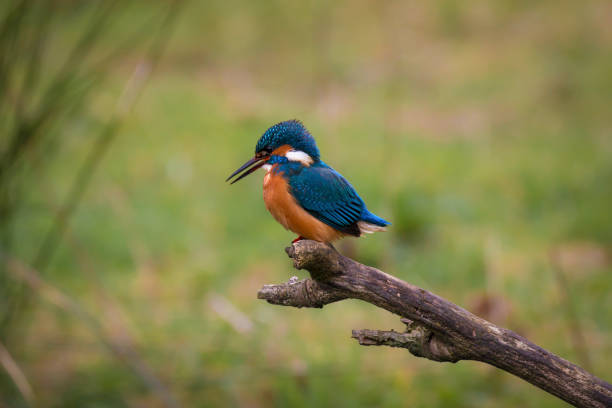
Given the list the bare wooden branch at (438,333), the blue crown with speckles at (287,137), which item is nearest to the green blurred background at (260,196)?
the blue crown with speckles at (287,137)

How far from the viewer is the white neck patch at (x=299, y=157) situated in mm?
1949

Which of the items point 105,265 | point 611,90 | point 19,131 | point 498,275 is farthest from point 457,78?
point 19,131

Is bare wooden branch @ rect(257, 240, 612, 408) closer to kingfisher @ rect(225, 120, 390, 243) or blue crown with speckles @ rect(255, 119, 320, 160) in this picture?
kingfisher @ rect(225, 120, 390, 243)

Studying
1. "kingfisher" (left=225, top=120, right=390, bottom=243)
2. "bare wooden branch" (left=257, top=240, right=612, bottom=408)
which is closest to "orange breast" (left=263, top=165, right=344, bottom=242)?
"kingfisher" (left=225, top=120, right=390, bottom=243)

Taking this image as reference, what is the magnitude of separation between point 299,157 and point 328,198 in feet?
0.54

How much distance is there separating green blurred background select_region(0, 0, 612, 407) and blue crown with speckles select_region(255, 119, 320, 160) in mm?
876

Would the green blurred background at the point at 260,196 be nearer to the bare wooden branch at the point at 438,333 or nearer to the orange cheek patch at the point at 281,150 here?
the orange cheek patch at the point at 281,150

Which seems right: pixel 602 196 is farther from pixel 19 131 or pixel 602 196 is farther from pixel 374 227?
pixel 19 131

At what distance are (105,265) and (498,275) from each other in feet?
8.80

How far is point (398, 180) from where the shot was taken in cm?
511

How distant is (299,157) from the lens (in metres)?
1.97

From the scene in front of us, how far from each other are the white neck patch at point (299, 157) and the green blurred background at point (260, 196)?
91 centimetres

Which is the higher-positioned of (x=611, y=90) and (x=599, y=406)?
(x=611, y=90)

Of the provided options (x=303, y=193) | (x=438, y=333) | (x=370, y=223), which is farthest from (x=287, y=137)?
(x=438, y=333)
